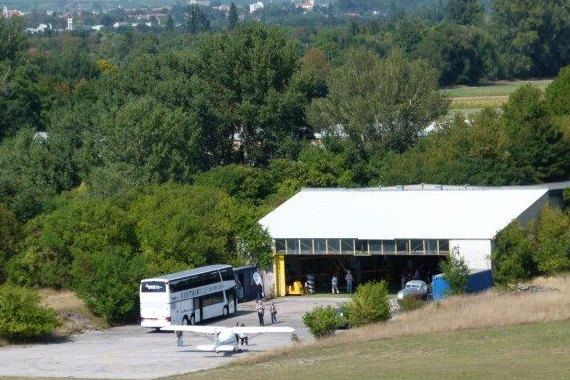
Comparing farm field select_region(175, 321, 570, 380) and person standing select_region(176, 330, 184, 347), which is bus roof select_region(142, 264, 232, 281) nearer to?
person standing select_region(176, 330, 184, 347)

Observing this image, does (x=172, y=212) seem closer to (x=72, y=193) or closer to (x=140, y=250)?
(x=140, y=250)

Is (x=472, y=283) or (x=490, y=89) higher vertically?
(x=490, y=89)

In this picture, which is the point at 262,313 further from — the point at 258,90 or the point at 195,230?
the point at 258,90

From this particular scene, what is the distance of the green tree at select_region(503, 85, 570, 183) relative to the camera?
75.4m

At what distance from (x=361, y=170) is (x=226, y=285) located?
26.9 metres

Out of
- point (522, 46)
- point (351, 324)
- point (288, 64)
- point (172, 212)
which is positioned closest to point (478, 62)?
point (522, 46)

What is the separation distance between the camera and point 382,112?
265 ft

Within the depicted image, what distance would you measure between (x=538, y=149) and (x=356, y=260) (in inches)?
786

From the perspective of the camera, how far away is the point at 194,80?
83.7 meters

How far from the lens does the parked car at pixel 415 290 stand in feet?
175

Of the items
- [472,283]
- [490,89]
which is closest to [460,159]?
[472,283]

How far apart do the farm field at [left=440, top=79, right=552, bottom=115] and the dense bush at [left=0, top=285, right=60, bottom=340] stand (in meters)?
64.6

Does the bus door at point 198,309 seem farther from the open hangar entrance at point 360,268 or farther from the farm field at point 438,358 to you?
the farm field at point 438,358

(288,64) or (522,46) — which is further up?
(522,46)
